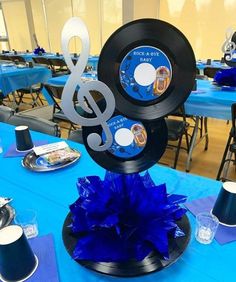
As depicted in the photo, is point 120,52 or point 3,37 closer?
point 120,52

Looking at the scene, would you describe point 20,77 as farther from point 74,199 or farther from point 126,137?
point 126,137

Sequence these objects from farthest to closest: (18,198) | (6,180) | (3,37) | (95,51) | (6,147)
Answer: (3,37) → (95,51) → (6,147) → (6,180) → (18,198)

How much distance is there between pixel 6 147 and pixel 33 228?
0.73 meters

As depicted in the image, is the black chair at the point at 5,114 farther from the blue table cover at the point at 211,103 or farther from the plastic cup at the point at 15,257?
the plastic cup at the point at 15,257

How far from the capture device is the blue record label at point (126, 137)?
1.85ft

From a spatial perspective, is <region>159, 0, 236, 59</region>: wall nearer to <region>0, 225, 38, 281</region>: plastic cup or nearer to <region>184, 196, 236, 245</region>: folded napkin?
<region>184, 196, 236, 245</region>: folded napkin

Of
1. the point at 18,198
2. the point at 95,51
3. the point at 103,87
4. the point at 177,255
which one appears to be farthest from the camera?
the point at 95,51

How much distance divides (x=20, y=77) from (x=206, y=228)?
396 cm

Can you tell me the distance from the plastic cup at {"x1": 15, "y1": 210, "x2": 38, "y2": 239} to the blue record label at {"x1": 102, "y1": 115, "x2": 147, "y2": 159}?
1.19 ft

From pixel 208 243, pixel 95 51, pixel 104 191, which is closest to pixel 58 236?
pixel 104 191

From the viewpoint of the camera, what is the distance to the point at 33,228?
0.73 m

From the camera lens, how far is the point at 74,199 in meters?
0.88

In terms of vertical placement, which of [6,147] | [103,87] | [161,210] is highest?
[103,87]

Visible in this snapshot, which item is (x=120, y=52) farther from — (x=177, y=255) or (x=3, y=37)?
(x=3, y=37)
